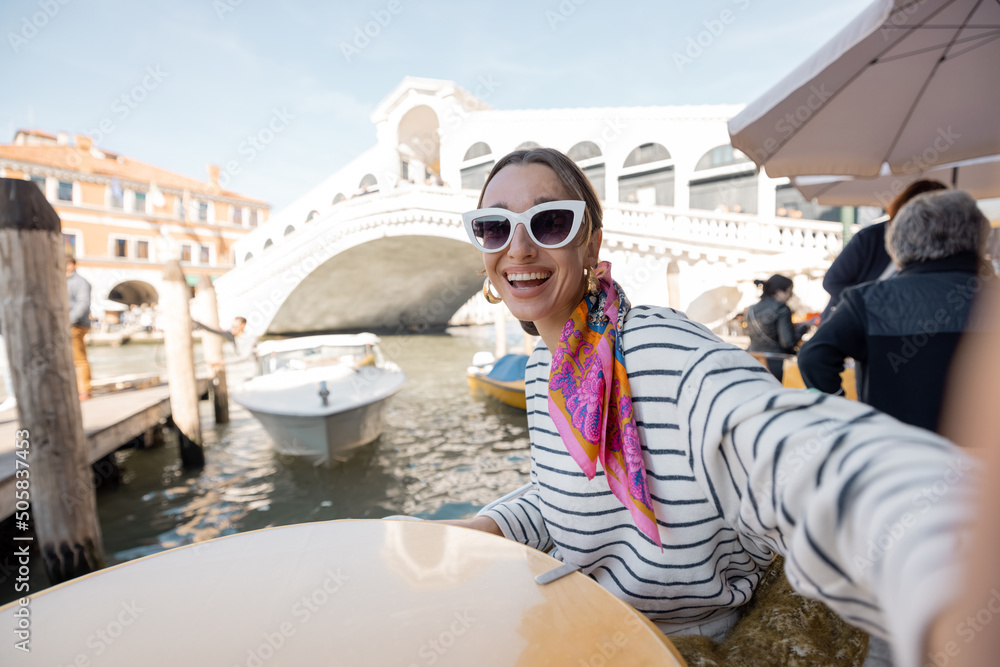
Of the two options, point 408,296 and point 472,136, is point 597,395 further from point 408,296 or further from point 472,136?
point 408,296

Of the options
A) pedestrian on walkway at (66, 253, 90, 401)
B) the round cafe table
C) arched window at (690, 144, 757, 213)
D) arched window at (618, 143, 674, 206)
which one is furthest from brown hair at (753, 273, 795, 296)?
arched window at (618, 143, 674, 206)

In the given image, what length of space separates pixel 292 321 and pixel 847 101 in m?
21.3

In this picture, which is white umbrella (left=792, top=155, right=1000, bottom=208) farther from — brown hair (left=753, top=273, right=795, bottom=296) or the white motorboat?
the white motorboat

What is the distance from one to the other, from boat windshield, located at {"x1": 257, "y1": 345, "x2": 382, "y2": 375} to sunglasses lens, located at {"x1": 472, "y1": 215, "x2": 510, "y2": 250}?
5.58 metres

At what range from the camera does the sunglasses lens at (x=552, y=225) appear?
1060 mm

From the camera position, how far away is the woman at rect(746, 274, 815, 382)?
3895mm

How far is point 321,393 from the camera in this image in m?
5.38

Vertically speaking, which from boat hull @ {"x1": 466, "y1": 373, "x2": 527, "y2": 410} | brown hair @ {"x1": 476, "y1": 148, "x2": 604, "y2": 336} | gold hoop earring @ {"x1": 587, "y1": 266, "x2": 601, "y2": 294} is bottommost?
boat hull @ {"x1": 466, "y1": 373, "x2": 527, "y2": 410}

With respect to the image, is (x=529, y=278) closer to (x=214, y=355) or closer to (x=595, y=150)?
(x=214, y=355)

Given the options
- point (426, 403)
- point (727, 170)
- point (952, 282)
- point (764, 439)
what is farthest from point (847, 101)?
point (727, 170)

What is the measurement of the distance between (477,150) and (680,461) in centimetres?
2166

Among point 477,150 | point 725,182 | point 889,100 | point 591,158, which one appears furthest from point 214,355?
point 477,150

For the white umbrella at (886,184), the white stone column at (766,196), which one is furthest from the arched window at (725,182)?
the white umbrella at (886,184)

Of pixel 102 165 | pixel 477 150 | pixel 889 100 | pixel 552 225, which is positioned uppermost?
pixel 102 165
